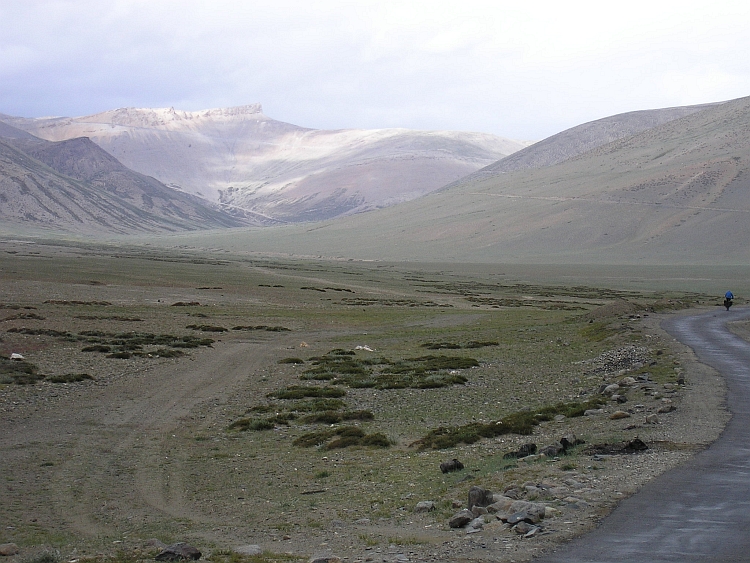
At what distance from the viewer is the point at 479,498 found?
10172mm

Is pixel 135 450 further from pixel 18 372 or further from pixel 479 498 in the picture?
pixel 18 372

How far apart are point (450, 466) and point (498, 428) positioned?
13.0 ft

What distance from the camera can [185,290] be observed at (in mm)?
67500

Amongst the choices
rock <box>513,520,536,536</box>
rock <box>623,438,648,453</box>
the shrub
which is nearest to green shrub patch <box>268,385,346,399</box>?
the shrub

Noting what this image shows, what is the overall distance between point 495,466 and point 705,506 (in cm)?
368

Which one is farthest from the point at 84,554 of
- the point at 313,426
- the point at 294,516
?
the point at 313,426

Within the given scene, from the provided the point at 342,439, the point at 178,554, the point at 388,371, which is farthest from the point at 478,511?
the point at 388,371

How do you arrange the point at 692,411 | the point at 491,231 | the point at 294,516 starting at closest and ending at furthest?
the point at 294,516 → the point at 692,411 → the point at 491,231

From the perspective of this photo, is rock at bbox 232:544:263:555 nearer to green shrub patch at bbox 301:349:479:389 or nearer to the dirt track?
the dirt track

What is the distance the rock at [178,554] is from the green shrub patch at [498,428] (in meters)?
7.20

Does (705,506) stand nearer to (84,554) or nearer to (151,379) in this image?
(84,554)

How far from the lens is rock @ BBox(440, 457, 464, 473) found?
13055mm

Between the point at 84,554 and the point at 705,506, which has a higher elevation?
the point at 705,506

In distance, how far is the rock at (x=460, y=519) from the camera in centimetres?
966
